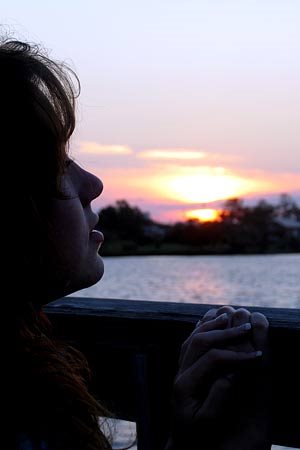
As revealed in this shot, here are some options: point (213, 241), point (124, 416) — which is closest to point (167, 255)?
point (213, 241)

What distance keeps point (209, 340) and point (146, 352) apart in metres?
0.62

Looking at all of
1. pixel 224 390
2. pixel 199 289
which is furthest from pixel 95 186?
pixel 199 289

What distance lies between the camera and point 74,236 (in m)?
1.51

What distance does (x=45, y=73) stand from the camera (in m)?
1.51

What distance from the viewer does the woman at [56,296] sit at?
4.36 ft

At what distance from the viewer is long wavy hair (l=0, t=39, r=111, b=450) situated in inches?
50.9

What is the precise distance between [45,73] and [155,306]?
2.75ft

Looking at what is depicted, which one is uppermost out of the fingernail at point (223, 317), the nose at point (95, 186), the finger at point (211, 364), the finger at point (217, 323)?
the nose at point (95, 186)

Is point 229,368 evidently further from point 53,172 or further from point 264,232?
point 264,232

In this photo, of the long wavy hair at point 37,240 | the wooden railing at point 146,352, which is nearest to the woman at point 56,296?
the long wavy hair at point 37,240

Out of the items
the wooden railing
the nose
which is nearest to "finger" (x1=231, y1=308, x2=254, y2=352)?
the wooden railing

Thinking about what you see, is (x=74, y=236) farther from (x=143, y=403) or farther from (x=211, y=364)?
(x=143, y=403)

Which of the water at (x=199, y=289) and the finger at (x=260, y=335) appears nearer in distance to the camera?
the finger at (x=260, y=335)

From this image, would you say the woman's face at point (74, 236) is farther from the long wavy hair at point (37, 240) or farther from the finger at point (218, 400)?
the finger at point (218, 400)
